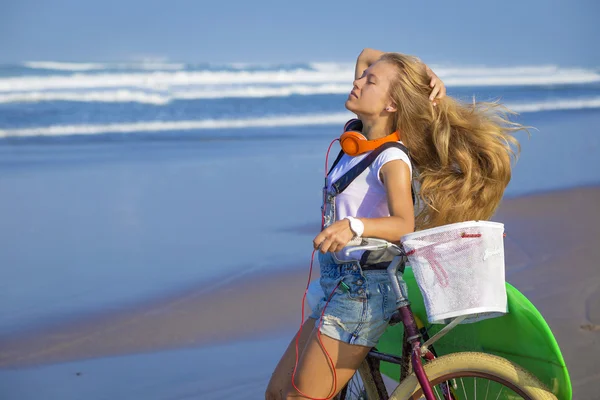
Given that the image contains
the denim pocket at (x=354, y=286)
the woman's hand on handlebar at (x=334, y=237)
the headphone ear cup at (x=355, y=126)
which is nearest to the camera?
the woman's hand on handlebar at (x=334, y=237)

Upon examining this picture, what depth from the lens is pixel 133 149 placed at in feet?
35.8

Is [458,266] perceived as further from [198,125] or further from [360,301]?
[198,125]

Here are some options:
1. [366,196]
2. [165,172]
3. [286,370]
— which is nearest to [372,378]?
[286,370]

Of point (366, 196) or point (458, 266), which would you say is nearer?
point (458, 266)

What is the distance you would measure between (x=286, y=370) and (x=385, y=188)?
0.83 metres

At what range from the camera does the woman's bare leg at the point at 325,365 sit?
8.70 feet

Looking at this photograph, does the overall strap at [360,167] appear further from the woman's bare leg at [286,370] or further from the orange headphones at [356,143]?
the woman's bare leg at [286,370]

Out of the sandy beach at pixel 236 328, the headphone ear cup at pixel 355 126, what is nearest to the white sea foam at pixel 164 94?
the sandy beach at pixel 236 328

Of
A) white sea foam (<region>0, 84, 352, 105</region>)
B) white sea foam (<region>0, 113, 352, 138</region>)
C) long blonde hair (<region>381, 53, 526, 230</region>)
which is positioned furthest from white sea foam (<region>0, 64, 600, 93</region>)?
long blonde hair (<region>381, 53, 526, 230</region>)

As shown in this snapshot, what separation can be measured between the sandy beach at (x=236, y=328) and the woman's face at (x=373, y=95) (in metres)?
1.98

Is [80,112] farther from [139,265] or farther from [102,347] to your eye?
[102,347]

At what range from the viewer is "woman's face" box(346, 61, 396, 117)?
2.83m

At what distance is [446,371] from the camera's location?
8.47 feet

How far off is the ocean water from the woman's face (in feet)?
2.48
